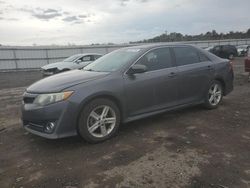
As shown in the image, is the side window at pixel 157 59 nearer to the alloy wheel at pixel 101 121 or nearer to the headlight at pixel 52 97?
the alloy wheel at pixel 101 121

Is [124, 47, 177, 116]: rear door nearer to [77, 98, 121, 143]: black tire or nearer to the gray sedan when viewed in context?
the gray sedan

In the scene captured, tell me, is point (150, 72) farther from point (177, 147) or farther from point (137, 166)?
point (137, 166)

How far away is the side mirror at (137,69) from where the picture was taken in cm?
541

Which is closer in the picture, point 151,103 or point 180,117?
point 151,103

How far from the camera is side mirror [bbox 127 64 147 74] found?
5.41 metres

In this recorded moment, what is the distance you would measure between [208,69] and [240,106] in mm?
1430

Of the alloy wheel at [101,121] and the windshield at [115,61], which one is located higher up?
the windshield at [115,61]

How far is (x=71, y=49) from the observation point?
29141mm

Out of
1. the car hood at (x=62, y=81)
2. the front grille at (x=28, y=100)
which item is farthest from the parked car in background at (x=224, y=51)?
the front grille at (x=28, y=100)

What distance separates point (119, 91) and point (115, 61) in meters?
0.92

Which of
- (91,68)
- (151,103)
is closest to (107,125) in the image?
(151,103)

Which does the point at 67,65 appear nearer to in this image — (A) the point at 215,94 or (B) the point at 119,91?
(A) the point at 215,94

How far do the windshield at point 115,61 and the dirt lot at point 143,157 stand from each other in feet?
3.99

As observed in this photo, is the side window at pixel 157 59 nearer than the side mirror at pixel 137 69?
No
